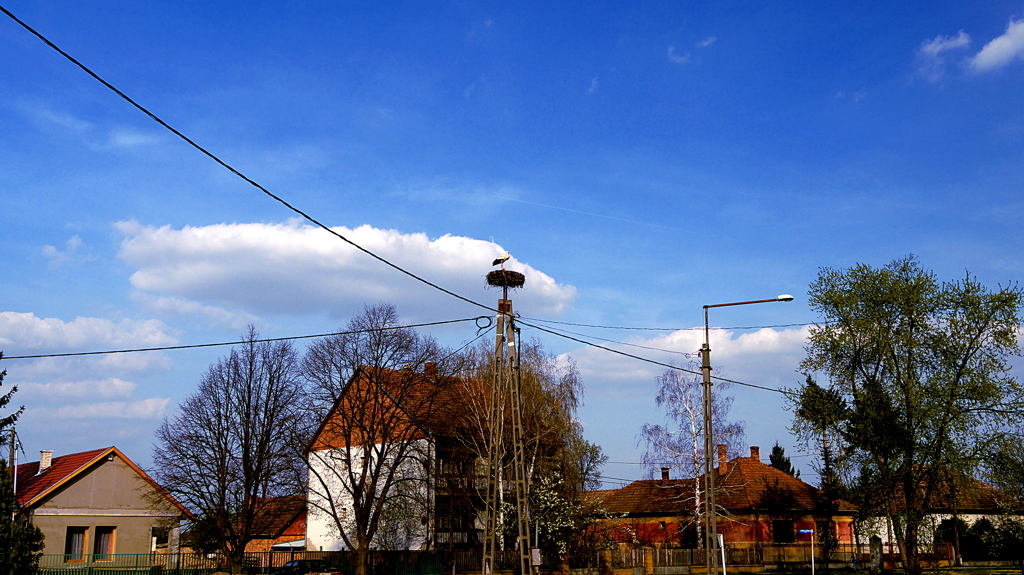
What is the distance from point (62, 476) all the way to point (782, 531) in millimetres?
42287

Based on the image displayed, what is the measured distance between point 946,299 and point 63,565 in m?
42.2

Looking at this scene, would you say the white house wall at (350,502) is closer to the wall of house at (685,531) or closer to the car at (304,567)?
the car at (304,567)

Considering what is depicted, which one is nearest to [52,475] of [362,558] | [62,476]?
[62,476]

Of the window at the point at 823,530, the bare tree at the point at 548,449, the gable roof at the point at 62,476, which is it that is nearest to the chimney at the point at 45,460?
the gable roof at the point at 62,476

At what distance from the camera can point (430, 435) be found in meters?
46.0

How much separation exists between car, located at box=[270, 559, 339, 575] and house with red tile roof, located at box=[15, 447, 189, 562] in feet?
19.2

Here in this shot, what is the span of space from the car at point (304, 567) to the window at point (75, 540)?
9475mm

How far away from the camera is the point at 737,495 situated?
52.5m

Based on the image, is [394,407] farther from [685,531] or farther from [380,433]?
[685,531]

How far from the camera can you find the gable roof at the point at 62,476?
39344mm

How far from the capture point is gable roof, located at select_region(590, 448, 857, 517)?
52.4 m

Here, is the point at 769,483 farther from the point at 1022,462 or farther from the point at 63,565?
the point at 63,565

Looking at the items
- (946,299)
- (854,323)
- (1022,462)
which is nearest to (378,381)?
(854,323)

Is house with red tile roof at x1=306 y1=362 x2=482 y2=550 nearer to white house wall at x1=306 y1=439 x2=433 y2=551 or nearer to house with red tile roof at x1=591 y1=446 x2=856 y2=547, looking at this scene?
white house wall at x1=306 y1=439 x2=433 y2=551
